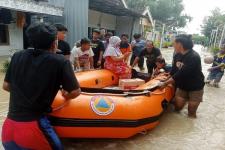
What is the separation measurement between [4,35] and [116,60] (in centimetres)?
691

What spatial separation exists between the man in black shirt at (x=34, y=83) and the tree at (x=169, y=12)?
103 feet

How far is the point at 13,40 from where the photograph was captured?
33.3 ft

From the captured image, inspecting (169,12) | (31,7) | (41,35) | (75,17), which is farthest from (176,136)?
(169,12)

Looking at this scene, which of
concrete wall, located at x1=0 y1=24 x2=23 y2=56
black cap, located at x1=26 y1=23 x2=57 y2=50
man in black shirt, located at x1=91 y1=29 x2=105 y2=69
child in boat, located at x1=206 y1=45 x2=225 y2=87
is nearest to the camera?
black cap, located at x1=26 y1=23 x2=57 y2=50

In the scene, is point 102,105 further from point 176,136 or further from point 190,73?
point 190,73

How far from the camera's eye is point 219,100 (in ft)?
18.5

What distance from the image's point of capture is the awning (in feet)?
23.6

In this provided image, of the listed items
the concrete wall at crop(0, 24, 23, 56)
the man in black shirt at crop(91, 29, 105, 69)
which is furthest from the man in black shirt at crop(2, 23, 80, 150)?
the concrete wall at crop(0, 24, 23, 56)

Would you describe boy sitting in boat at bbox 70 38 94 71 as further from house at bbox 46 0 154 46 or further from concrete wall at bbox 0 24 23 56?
concrete wall at bbox 0 24 23 56

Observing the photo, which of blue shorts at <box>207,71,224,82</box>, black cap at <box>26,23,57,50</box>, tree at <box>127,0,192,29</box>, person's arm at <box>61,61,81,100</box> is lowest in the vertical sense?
blue shorts at <box>207,71,224,82</box>

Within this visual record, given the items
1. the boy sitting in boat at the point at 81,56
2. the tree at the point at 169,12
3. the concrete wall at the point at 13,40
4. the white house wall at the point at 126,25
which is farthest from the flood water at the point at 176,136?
the tree at the point at 169,12

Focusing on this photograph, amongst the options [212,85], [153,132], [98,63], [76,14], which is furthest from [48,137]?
[76,14]

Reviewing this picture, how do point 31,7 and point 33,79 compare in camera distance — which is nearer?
point 33,79

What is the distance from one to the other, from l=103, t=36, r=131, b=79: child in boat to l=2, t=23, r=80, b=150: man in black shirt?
297 centimetres
